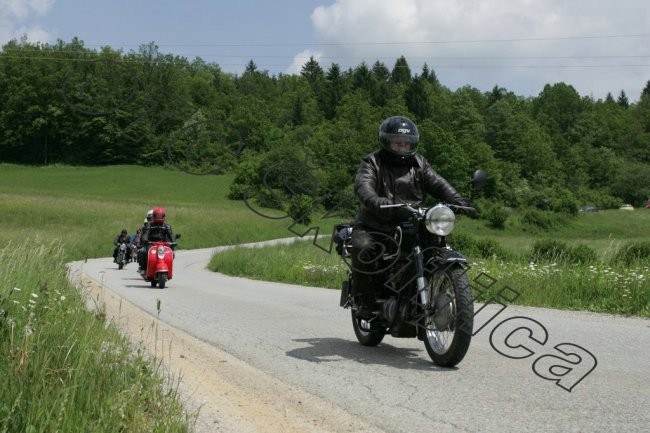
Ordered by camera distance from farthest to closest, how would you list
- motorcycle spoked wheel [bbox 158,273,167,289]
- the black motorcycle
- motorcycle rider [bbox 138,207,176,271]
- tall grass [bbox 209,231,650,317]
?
motorcycle rider [bbox 138,207,176,271], motorcycle spoked wheel [bbox 158,273,167,289], tall grass [bbox 209,231,650,317], the black motorcycle

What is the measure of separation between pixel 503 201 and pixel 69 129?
Result: 25222mm

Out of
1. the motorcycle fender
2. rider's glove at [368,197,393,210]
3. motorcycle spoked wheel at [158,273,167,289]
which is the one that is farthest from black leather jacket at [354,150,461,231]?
motorcycle spoked wheel at [158,273,167,289]

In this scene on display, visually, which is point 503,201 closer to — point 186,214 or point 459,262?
point 186,214

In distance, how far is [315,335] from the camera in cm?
823

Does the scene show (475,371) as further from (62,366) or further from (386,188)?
(62,366)

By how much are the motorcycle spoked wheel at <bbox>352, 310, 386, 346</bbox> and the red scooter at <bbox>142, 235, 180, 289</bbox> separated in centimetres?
1122

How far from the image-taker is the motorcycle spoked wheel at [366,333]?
278 inches

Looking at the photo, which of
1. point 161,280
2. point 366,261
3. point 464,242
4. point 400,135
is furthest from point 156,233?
point 464,242

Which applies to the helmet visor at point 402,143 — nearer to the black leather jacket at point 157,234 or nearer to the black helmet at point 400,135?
the black helmet at point 400,135

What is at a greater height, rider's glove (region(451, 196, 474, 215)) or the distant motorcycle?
rider's glove (region(451, 196, 474, 215))

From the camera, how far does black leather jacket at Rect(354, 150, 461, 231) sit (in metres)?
6.58

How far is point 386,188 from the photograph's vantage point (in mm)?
6723

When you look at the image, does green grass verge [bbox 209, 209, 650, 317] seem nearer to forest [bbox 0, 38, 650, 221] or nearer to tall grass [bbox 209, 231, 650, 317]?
tall grass [bbox 209, 231, 650, 317]

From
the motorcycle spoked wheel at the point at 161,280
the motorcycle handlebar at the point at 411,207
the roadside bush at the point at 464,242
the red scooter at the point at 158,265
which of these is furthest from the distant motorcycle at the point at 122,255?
the motorcycle handlebar at the point at 411,207
